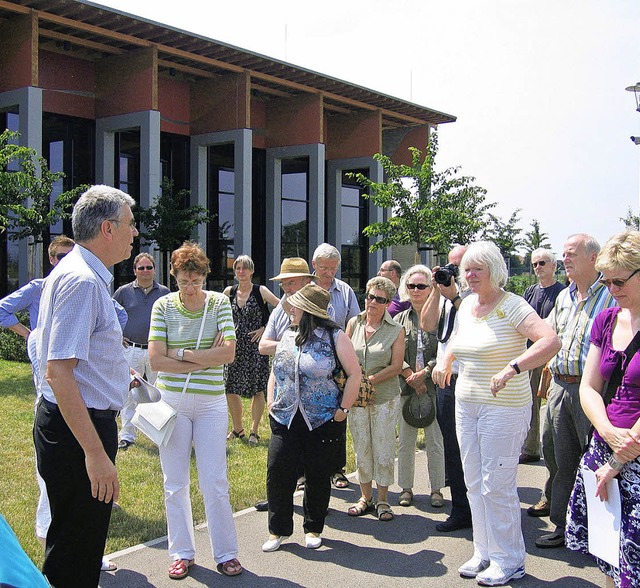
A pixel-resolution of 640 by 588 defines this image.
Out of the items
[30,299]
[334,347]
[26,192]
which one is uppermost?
[26,192]

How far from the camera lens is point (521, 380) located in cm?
453

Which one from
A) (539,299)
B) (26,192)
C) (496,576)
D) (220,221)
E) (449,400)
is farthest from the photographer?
(220,221)

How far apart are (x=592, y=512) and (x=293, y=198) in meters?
28.6

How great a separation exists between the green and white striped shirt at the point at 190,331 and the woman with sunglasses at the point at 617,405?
92.1 inches

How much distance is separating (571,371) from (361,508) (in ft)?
6.82

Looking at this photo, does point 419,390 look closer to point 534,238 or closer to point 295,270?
point 295,270

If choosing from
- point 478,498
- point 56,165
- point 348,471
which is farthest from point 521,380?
point 56,165

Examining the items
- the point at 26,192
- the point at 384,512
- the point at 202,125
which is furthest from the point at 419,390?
the point at 202,125

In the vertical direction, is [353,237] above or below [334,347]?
above

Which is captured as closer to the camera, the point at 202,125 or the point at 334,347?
the point at 334,347

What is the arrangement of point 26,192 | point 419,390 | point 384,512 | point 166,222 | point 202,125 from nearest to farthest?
point 384,512 < point 419,390 < point 26,192 < point 166,222 < point 202,125

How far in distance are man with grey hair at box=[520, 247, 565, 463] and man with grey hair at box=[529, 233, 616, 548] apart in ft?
6.76

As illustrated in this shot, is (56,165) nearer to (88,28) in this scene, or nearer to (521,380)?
(88,28)

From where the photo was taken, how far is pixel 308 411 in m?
5.08
